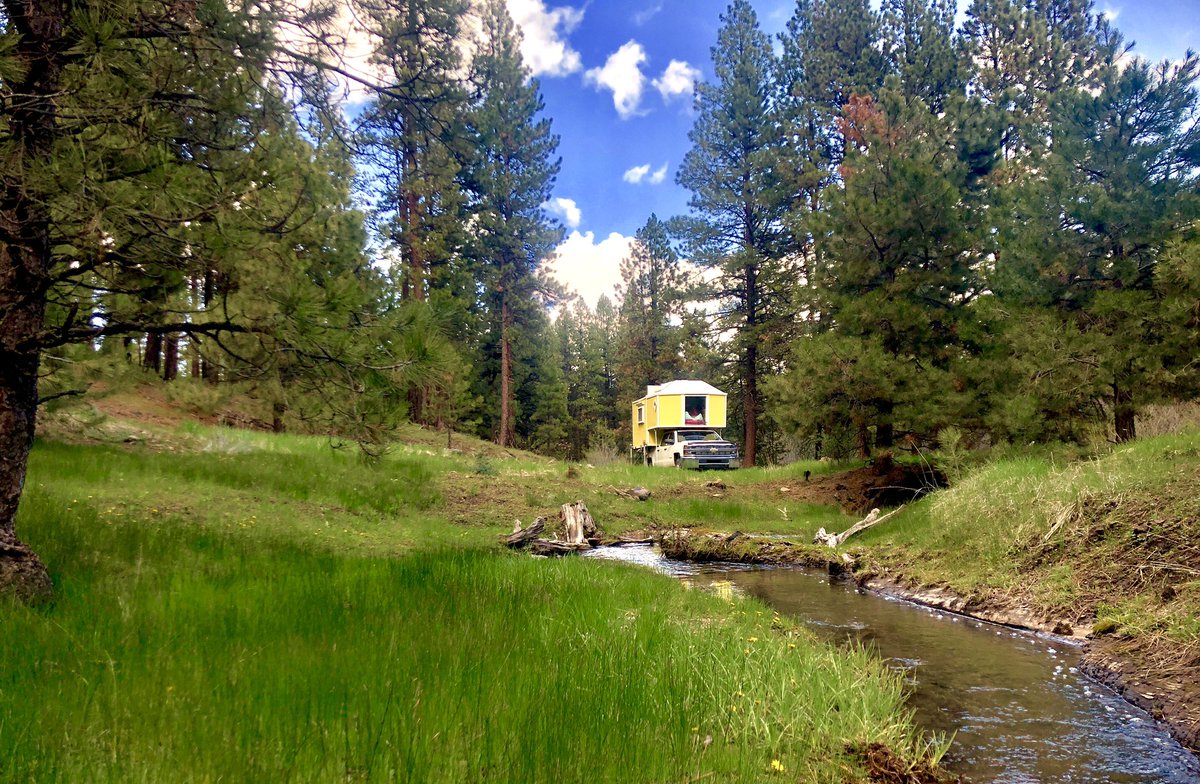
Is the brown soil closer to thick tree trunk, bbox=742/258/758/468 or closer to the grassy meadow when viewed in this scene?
thick tree trunk, bbox=742/258/758/468

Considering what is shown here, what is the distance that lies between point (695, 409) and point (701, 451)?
12.4ft

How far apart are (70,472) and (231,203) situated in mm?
6533

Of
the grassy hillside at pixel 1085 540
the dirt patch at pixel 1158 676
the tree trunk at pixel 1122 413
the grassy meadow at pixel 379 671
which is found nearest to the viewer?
the grassy meadow at pixel 379 671

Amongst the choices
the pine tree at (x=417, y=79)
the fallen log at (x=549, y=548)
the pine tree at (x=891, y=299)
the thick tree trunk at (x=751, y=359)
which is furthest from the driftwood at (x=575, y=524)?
the thick tree trunk at (x=751, y=359)

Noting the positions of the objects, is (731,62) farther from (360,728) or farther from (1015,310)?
(360,728)

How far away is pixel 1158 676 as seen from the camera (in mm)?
5215

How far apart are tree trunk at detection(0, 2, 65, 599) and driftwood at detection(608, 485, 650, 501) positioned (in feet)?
46.6

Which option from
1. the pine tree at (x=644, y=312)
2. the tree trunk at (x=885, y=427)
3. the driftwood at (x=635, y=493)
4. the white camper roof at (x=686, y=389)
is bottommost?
the driftwood at (x=635, y=493)

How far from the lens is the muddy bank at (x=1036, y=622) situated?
4801 mm

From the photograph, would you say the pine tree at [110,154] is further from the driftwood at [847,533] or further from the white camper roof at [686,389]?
the white camper roof at [686,389]

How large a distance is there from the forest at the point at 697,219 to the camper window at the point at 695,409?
2.50m

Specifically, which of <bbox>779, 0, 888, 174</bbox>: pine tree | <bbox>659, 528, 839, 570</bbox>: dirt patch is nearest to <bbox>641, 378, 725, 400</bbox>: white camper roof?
<bbox>779, 0, 888, 174</bbox>: pine tree

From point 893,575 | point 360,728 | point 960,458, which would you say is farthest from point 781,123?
point 360,728

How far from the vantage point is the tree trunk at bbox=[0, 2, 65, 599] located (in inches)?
170
